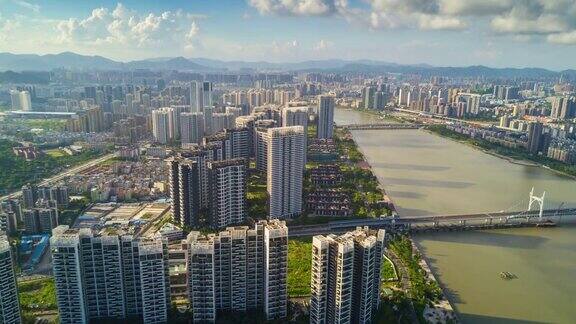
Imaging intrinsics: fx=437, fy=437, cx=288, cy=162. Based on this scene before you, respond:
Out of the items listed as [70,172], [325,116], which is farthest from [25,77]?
[325,116]

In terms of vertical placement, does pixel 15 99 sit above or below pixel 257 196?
above

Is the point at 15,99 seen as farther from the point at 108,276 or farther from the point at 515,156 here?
the point at 515,156

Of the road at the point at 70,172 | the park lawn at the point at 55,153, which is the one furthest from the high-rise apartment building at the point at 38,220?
the park lawn at the point at 55,153

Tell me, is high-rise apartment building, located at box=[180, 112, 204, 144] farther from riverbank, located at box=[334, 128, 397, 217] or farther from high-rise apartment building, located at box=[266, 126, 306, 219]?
high-rise apartment building, located at box=[266, 126, 306, 219]

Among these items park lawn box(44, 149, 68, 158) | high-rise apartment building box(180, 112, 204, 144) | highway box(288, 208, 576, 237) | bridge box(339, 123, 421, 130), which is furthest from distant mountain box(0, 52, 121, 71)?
highway box(288, 208, 576, 237)

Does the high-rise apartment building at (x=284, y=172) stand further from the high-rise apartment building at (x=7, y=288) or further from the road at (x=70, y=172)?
the road at (x=70, y=172)

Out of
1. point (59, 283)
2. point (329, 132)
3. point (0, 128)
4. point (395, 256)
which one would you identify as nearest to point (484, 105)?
point (329, 132)

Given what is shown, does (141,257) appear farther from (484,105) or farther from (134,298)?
(484,105)
